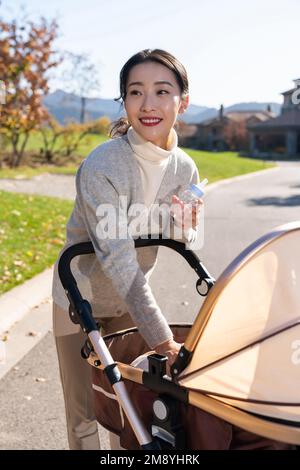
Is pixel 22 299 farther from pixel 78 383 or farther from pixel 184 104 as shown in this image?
pixel 184 104

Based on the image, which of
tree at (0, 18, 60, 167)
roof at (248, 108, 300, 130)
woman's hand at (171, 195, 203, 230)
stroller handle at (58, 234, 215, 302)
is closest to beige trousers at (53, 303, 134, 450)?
stroller handle at (58, 234, 215, 302)

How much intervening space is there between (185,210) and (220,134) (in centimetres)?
7234

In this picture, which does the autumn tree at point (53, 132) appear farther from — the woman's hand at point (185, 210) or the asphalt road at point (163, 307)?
the woman's hand at point (185, 210)

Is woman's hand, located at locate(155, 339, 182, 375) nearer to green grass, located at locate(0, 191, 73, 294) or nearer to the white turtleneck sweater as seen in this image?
the white turtleneck sweater

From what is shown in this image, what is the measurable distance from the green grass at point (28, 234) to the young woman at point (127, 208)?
3.58 metres

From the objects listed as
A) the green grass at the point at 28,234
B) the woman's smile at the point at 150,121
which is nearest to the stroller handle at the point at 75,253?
the woman's smile at the point at 150,121

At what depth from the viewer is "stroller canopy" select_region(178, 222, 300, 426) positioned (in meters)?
1.77

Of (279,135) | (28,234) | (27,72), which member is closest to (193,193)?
(28,234)

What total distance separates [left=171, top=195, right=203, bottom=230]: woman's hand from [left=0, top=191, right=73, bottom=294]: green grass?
3.93 metres

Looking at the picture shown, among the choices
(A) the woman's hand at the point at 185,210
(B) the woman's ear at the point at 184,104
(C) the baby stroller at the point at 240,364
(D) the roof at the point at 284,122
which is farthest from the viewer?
(D) the roof at the point at 284,122

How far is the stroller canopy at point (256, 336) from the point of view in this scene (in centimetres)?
177

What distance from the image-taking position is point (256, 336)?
189cm
